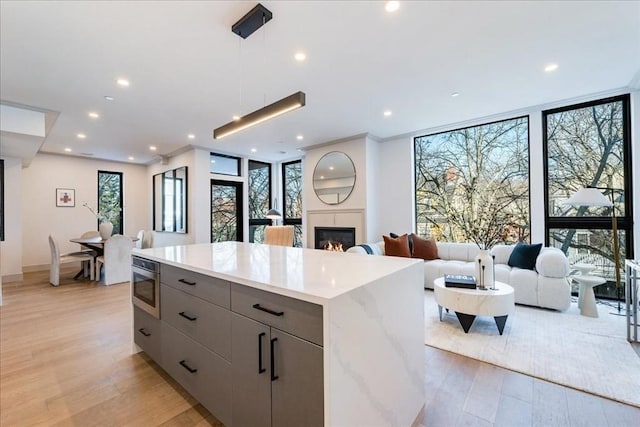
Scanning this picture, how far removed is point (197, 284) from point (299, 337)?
872 mm

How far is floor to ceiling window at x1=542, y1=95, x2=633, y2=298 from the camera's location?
3791mm

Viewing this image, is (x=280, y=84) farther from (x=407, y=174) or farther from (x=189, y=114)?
(x=407, y=174)

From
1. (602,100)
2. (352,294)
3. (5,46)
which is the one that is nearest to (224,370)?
(352,294)

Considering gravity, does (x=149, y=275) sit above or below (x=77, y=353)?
above

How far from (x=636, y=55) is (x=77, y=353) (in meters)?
6.10

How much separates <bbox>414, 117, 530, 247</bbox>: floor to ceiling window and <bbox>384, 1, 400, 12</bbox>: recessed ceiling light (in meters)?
3.51

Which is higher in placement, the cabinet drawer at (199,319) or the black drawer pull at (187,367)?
the cabinet drawer at (199,319)

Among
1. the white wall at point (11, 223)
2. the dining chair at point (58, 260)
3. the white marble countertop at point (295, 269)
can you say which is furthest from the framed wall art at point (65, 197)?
the white marble countertop at point (295, 269)

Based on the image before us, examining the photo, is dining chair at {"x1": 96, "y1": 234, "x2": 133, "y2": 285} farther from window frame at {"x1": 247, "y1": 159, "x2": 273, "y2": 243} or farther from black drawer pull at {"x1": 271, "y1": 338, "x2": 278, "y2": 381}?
black drawer pull at {"x1": 271, "y1": 338, "x2": 278, "y2": 381}

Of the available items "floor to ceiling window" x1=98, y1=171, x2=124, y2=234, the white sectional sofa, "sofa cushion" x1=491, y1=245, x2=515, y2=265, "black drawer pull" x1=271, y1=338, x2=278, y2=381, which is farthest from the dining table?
"sofa cushion" x1=491, y1=245, x2=515, y2=265

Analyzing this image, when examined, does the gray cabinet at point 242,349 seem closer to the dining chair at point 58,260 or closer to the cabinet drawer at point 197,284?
the cabinet drawer at point 197,284

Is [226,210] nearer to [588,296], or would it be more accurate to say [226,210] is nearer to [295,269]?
[295,269]

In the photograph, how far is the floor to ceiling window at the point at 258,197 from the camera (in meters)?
7.66

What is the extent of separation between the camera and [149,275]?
2.22 metres
